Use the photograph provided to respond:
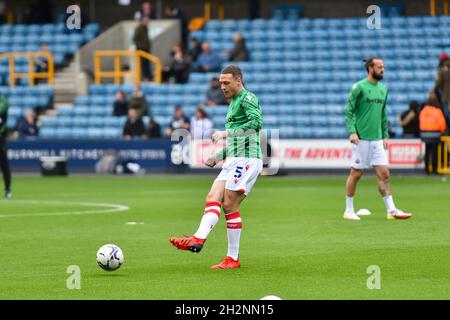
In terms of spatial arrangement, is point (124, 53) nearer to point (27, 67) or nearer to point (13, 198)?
point (27, 67)

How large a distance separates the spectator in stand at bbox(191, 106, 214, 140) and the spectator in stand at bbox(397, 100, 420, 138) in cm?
543

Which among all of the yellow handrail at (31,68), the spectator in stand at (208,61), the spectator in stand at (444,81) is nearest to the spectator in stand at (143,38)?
the spectator in stand at (208,61)

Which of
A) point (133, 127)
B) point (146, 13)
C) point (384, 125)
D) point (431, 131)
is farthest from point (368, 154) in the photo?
point (146, 13)

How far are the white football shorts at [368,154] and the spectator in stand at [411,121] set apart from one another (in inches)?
602

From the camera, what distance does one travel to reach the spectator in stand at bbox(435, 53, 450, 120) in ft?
Result: 114

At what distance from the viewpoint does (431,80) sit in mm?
38844

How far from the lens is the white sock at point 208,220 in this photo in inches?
495

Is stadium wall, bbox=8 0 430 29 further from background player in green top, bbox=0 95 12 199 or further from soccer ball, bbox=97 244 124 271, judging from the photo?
soccer ball, bbox=97 244 124 271

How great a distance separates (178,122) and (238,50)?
489 cm

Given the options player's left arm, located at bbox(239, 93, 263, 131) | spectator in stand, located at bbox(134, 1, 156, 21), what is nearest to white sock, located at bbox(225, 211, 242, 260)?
player's left arm, located at bbox(239, 93, 263, 131)

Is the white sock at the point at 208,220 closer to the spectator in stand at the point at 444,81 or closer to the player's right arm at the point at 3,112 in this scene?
the player's right arm at the point at 3,112

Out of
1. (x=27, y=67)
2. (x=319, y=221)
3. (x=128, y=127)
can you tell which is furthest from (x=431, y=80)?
(x=319, y=221)

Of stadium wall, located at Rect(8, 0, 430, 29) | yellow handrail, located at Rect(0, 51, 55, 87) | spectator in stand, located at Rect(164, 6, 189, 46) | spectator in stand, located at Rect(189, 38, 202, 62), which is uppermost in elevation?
stadium wall, located at Rect(8, 0, 430, 29)

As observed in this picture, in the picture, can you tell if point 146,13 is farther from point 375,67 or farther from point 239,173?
point 239,173
